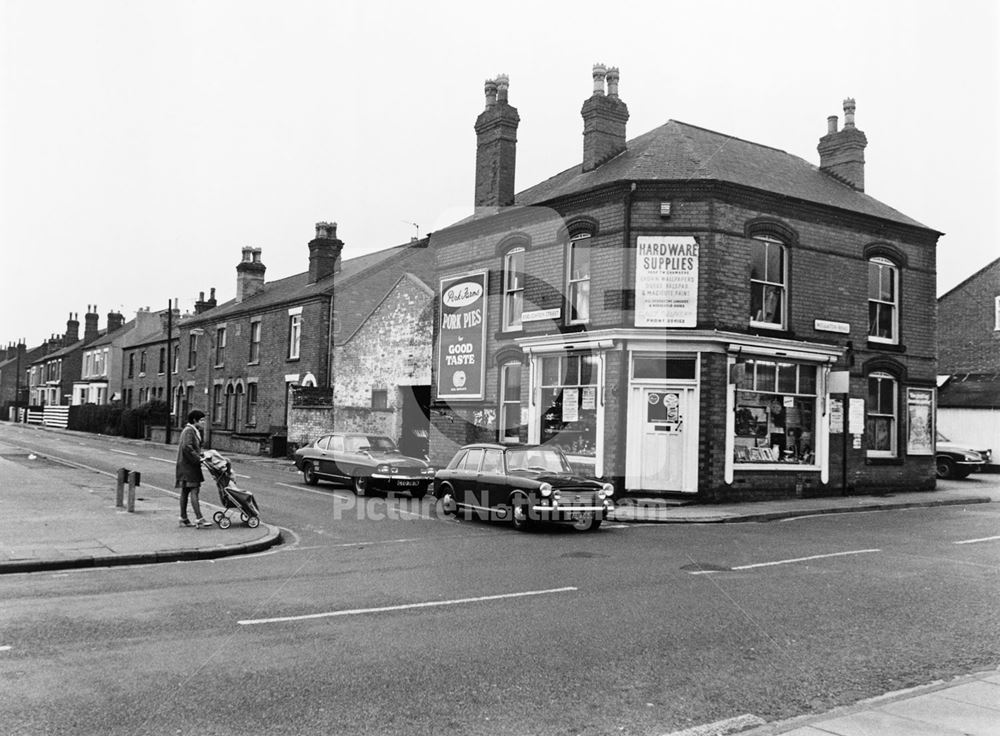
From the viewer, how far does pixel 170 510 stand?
52.2 feet

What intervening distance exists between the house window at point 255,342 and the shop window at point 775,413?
86.3 feet

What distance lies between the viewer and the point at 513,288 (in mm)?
23219

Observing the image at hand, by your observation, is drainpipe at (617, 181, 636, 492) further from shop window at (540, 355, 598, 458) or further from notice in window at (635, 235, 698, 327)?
shop window at (540, 355, 598, 458)

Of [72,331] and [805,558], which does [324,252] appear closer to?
[805,558]

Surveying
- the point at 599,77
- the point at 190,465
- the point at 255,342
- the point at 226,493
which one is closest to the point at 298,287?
the point at 255,342

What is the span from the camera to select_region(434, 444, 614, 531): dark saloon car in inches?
567

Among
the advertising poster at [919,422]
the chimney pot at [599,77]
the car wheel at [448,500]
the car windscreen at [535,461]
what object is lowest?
the car wheel at [448,500]

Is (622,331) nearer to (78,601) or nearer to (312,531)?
(312,531)

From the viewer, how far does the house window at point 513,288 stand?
23.0 metres

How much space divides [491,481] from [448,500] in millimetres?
1472

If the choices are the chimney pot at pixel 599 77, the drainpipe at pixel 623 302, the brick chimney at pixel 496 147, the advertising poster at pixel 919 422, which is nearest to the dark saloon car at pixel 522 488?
the drainpipe at pixel 623 302

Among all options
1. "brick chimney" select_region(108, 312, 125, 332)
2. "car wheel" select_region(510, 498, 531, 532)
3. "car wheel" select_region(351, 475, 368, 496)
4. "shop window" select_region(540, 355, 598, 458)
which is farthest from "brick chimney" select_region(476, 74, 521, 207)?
"brick chimney" select_region(108, 312, 125, 332)

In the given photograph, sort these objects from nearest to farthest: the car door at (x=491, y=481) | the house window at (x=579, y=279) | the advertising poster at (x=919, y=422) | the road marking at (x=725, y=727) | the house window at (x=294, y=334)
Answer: the road marking at (x=725, y=727) → the car door at (x=491, y=481) → the house window at (x=579, y=279) → the advertising poster at (x=919, y=422) → the house window at (x=294, y=334)

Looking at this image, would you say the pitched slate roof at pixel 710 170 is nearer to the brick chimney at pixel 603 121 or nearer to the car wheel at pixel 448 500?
the brick chimney at pixel 603 121
